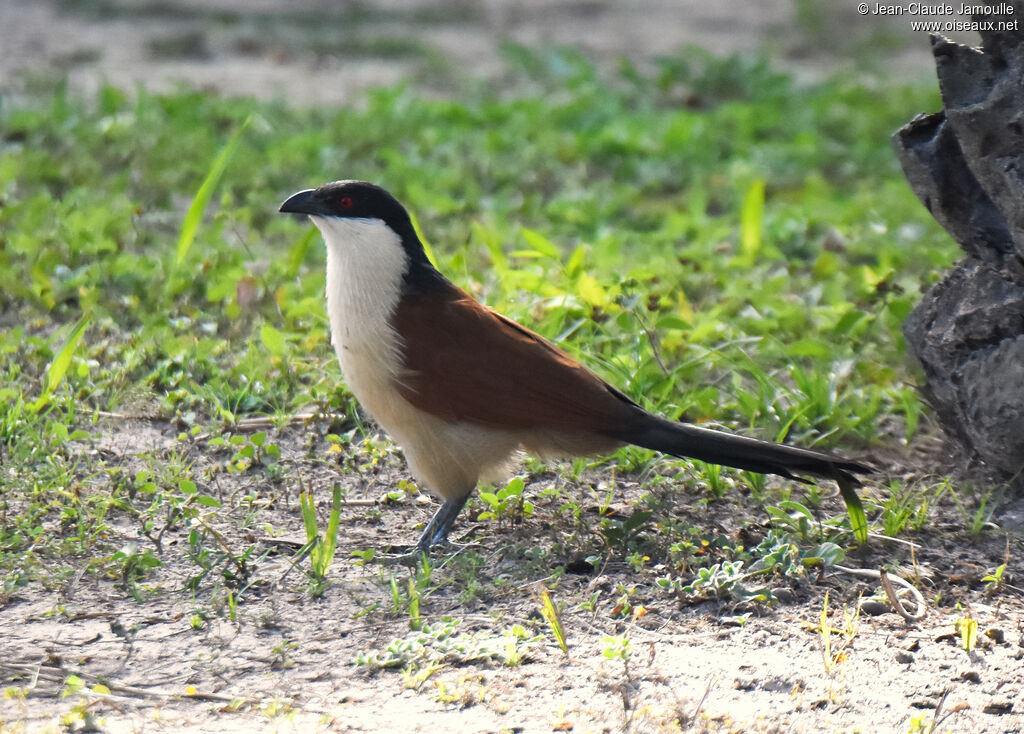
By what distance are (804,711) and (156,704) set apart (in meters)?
1.47

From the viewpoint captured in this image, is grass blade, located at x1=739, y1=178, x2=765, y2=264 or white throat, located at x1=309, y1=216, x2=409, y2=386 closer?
white throat, located at x1=309, y1=216, x2=409, y2=386

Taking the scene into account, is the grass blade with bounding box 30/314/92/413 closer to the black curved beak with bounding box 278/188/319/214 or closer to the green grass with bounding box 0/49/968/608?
the green grass with bounding box 0/49/968/608

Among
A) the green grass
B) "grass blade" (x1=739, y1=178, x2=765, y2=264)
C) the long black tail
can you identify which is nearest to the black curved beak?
the green grass

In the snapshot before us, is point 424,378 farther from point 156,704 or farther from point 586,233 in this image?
point 586,233

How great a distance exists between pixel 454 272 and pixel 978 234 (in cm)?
234

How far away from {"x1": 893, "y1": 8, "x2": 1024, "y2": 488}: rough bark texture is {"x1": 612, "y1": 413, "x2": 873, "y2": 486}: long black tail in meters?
0.55

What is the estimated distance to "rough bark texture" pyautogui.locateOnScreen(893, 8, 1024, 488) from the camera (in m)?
3.54

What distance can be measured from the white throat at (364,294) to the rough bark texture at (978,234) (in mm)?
1643

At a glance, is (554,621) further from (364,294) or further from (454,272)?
(454,272)

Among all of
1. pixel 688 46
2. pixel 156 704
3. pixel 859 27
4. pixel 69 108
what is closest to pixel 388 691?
pixel 156 704

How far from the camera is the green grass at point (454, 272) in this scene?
13.0 ft

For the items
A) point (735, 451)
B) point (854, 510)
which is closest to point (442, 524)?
point (735, 451)

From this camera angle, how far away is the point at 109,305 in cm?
530

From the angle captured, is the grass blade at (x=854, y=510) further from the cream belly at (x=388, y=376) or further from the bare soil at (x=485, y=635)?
the cream belly at (x=388, y=376)
